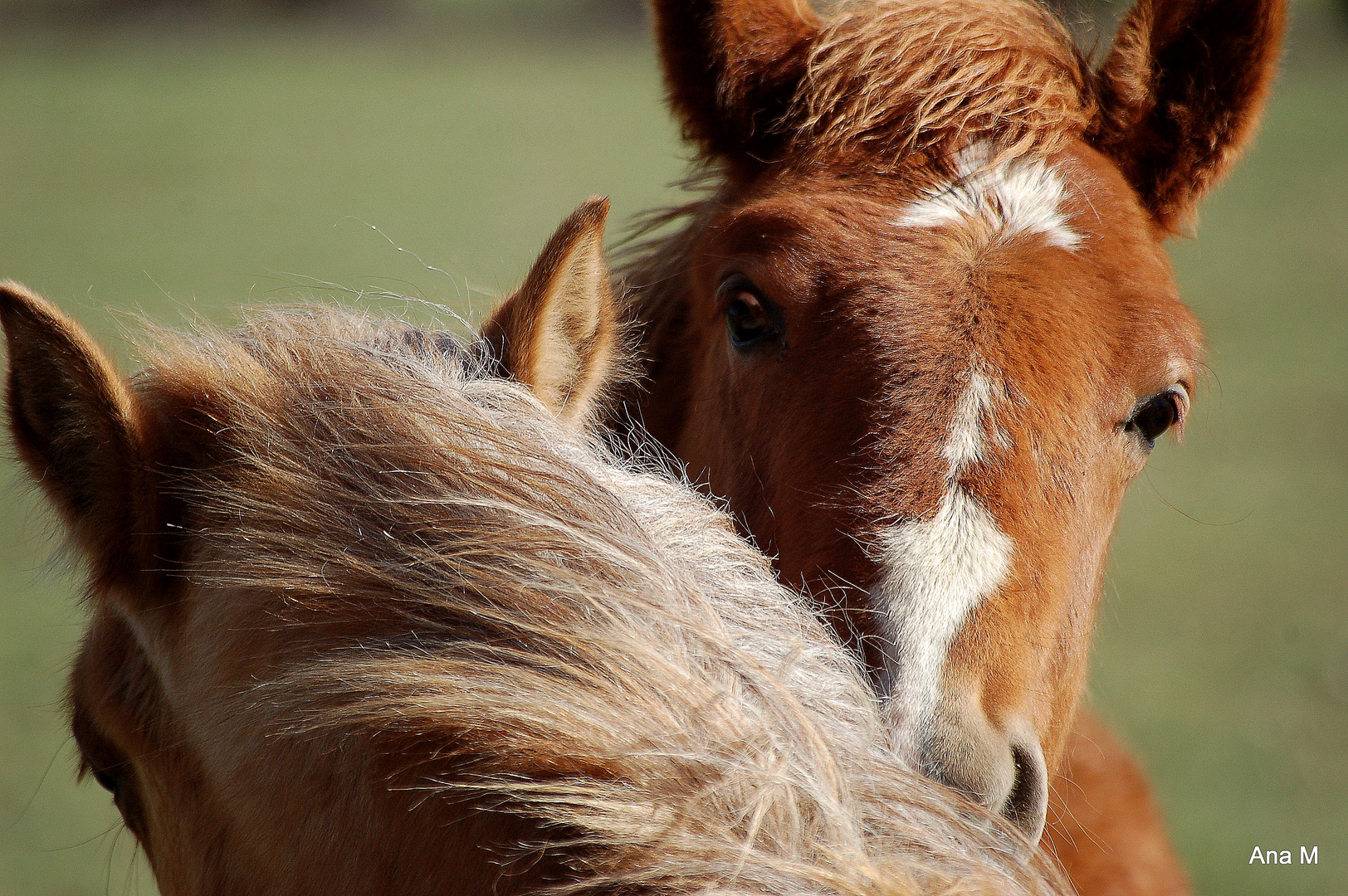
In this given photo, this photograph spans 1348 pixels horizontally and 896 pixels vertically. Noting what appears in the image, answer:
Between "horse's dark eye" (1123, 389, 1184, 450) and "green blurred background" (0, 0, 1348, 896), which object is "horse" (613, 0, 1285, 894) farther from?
"green blurred background" (0, 0, 1348, 896)

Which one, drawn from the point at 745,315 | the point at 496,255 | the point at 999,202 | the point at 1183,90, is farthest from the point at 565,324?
the point at 496,255

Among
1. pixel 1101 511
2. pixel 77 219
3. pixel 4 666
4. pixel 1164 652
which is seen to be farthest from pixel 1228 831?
pixel 77 219

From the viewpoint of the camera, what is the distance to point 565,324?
145cm

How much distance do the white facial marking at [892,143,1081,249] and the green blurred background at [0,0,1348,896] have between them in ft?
2.02

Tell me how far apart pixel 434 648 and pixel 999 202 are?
1327 millimetres

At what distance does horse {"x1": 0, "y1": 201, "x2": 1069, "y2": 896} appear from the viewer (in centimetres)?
81

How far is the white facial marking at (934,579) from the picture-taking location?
1263 millimetres

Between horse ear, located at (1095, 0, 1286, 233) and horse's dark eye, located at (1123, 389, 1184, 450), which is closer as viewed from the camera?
horse's dark eye, located at (1123, 389, 1184, 450)

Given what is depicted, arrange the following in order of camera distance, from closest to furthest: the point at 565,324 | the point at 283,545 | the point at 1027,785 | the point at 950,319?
the point at 283,545
the point at 1027,785
the point at 565,324
the point at 950,319

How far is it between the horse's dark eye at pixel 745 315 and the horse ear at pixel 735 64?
1.18 feet

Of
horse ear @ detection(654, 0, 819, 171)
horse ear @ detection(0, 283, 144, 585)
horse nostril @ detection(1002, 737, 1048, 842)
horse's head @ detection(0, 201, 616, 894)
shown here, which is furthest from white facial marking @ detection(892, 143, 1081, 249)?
horse ear @ detection(0, 283, 144, 585)

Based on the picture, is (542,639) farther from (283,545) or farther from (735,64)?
(735,64)

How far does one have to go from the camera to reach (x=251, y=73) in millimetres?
27078

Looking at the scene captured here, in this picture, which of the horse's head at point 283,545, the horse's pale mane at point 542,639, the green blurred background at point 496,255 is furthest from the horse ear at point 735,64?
the horse's pale mane at point 542,639
